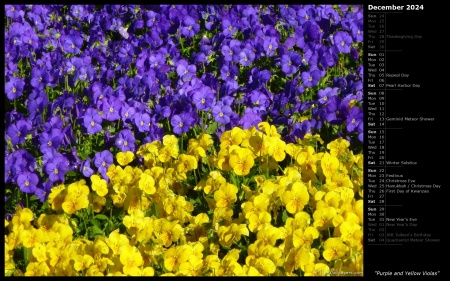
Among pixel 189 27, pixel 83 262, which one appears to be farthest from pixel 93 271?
pixel 189 27

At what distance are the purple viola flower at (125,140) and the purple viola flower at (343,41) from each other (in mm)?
1592

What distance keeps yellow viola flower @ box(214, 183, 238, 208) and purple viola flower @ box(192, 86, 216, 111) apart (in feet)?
2.38

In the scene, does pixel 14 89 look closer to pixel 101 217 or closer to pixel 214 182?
pixel 101 217

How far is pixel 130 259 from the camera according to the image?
12.5ft

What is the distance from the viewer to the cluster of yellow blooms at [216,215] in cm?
382

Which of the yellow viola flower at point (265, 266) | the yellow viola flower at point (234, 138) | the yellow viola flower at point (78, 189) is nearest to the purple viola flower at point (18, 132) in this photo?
the yellow viola flower at point (78, 189)

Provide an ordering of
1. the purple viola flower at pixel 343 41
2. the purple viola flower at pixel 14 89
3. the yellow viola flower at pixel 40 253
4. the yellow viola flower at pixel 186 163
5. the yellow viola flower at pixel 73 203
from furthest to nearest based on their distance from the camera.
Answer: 1. the purple viola flower at pixel 343 41
2. the purple viola flower at pixel 14 89
3. the yellow viola flower at pixel 186 163
4. the yellow viola flower at pixel 73 203
5. the yellow viola flower at pixel 40 253

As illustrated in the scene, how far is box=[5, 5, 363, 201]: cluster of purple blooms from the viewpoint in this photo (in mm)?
4664

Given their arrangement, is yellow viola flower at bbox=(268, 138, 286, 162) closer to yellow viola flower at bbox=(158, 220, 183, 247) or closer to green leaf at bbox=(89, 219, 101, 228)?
yellow viola flower at bbox=(158, 220, 183, 247)

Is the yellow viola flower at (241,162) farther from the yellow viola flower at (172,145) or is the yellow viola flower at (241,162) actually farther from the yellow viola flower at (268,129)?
the yellow viola flower at (172,145)
